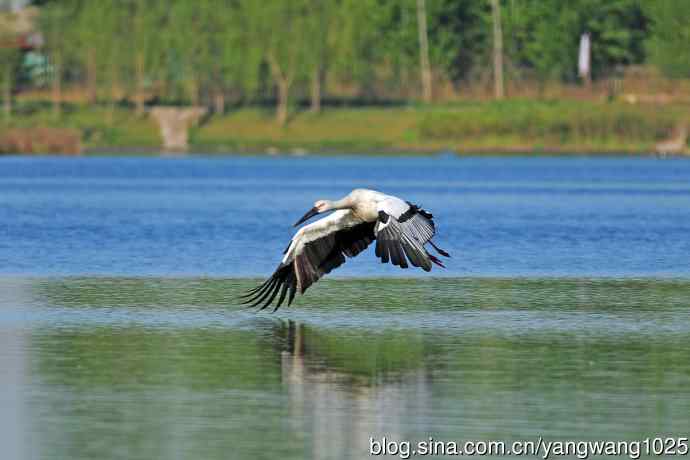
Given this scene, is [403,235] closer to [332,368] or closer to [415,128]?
[332,368]

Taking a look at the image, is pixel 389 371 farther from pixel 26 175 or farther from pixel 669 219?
pixel 26 175

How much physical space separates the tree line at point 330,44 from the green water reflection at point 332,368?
9317cm

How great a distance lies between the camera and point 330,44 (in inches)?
4808

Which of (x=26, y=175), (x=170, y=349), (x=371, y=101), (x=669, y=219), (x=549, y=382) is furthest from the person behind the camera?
(x=371, y=101)

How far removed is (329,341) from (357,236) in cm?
223

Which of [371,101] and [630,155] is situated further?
[371,101]

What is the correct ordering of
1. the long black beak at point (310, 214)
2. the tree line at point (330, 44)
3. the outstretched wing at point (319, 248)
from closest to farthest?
the long black beak at point (310, 214)
the outstretched wing at point (319, 248)
the tree line at point (330, 44)

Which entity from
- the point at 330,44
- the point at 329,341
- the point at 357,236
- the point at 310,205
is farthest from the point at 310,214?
the point at 330,44

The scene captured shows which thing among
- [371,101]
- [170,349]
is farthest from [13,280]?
[371,101]

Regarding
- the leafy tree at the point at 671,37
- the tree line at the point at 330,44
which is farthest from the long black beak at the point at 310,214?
the tree line at the point at 330,44

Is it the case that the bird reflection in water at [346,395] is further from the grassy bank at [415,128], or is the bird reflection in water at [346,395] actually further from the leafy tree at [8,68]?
the leafy tree at [8,68]

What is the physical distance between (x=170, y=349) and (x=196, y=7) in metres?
109

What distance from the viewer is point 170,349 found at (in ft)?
70.3

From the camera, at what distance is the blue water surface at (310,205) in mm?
35250
